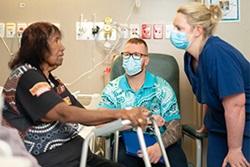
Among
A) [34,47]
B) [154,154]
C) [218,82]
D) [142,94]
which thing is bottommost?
[154,154]

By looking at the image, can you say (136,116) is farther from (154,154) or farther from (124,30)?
(124,30)

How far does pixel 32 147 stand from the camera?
4.24 ft

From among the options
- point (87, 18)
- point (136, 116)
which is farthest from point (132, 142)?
point (87, 18)

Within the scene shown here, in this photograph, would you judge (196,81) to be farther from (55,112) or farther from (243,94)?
(55,112)

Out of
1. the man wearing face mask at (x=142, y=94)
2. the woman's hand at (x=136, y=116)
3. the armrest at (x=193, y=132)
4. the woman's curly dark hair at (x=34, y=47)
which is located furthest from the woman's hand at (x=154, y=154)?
the woman's curly dark hair at (x=34, y=47)

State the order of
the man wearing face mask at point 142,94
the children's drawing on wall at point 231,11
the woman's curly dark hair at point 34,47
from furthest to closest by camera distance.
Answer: the children's drawing on wall at point 231,11, the man wearing face mask at point 142,94, the woman's curly dark hair at point 34,47

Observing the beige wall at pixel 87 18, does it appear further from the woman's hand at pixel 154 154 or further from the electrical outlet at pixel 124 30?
the woman's hand at pixel 154 154

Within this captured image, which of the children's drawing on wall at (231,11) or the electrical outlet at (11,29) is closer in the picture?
the children's drawing on wall at (231,11)

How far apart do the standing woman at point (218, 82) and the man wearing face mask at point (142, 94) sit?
25 centimetres

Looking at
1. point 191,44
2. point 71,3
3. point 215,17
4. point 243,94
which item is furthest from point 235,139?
point 71,3

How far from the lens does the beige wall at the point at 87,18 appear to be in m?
2.45

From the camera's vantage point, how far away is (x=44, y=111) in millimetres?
1213

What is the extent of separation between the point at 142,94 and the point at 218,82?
653 mm

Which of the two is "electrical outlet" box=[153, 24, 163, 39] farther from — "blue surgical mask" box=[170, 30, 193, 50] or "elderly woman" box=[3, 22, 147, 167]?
"elderly woman" box=[3, 22, 147, 167]
